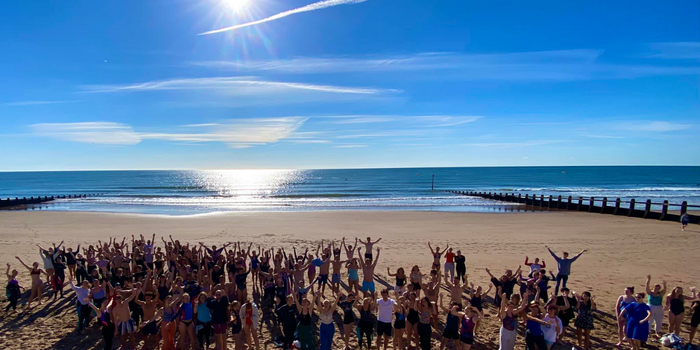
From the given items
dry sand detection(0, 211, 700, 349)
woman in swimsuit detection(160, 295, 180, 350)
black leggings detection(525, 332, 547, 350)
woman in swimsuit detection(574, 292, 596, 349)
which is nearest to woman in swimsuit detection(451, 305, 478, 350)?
black leggings detection(525, 332, 547, 350)

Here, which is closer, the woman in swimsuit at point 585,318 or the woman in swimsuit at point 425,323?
the woman in swimsuit at point 425,323

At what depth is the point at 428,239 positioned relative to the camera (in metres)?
20.5

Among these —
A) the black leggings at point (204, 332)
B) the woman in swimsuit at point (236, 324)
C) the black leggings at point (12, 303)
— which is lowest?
the black leggings at point (12, 303)

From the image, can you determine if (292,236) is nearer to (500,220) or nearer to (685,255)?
(500,220)

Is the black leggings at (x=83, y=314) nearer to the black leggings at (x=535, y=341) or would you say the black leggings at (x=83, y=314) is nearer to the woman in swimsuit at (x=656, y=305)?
the black leggings at (x=535, y=341)

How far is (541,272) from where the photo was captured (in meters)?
9.62

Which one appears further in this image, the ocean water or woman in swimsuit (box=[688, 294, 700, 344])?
the ocean water

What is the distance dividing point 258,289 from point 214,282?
1.83 m

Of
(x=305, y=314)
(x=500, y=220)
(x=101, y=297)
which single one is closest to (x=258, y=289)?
(x=101, y=297)

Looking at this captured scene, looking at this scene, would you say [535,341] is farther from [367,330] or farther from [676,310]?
[676,310]

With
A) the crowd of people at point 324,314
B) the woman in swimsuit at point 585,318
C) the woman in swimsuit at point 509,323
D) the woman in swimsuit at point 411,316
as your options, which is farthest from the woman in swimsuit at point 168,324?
the woman in swimsuit at point 585,318

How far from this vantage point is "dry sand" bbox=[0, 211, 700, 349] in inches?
368

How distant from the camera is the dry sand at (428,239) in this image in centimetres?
Result: 935

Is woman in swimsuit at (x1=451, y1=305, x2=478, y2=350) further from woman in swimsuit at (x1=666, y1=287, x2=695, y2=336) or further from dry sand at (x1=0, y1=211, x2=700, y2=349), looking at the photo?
woman in swimsuit at (x1=666, y1=287, x2=695, y2=336)
